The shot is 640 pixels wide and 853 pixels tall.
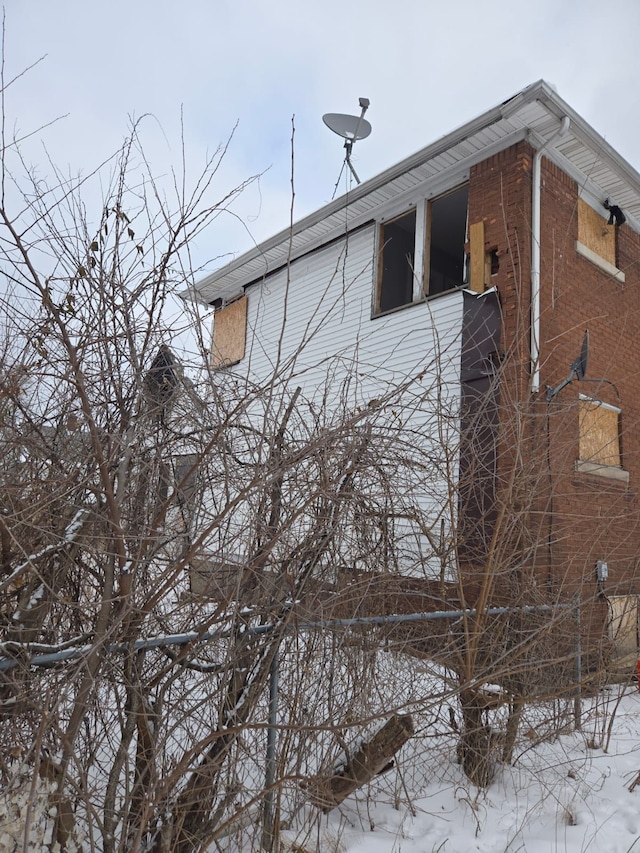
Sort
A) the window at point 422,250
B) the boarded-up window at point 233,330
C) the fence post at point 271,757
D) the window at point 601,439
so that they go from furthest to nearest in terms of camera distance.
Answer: the boarded-up window at point 233,330, the window at point 422,250, the window at point 601,439, the fence post at point 271,757

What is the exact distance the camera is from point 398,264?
1090 centimetres

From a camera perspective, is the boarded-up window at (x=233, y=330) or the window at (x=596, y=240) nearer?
the window at (x=596, y=240)

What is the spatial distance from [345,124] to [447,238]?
2615 mm

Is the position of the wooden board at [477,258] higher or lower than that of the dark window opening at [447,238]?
lower

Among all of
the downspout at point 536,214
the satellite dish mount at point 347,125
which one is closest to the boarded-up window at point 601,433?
the downspout at point 536,214

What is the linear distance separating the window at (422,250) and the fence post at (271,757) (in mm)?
6214

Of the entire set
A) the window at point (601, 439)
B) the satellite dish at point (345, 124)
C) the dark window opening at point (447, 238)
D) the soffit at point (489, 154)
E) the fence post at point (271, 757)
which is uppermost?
the satellite dish at point (345, 124)

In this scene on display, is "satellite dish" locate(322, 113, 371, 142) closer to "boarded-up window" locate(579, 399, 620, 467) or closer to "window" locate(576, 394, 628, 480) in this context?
"window" locate(576, 394, 628, 480)

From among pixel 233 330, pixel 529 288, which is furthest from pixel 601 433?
pixel 233 330

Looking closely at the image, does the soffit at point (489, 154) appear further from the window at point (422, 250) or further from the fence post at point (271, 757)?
the fence post at point (271, 757)

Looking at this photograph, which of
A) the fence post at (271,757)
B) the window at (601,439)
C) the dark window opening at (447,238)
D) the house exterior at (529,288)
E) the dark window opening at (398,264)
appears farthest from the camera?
the dark window opening at (398,264)

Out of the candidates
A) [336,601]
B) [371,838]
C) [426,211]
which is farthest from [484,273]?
[371,838]

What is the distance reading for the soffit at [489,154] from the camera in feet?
23.6

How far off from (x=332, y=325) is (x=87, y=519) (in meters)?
7.79
